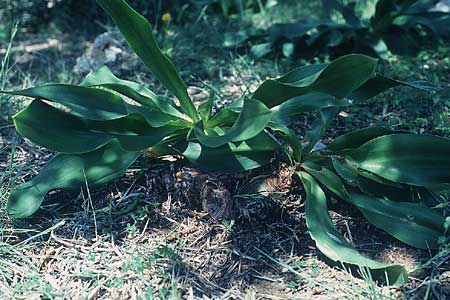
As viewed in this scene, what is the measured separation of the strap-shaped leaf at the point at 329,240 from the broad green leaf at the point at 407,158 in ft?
0.64

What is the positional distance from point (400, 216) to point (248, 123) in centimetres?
62

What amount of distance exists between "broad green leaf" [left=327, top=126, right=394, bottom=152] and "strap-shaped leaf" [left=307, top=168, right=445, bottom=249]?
0.16 meters

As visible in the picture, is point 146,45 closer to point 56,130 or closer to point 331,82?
point 56,130

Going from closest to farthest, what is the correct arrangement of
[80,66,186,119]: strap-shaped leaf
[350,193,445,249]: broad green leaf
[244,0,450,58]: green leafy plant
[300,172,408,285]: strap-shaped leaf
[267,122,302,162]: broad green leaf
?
[300,172,408,285]: strap-shaped leaf, [350,193,445,249]: broad green leaf, [267,122,302,162]: broad green leaf, [80,66,186,119]: strap-shaped leaf, [244,0,450,58]: green leafy plant

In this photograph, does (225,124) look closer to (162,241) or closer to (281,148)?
(281,148)

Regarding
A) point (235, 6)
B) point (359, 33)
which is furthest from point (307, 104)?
point (235, 6)

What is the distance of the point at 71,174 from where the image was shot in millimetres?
2314

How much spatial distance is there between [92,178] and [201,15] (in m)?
1.89

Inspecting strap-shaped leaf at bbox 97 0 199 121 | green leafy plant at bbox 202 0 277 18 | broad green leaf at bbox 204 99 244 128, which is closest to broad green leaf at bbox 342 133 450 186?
broad green leaf at bbox 204 99 244 128

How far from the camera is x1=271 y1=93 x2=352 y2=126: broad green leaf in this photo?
217 cm

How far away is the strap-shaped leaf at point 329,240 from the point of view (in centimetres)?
192

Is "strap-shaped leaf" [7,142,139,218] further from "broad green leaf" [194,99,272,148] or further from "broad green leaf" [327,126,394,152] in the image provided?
"broad green leaf" [327,126,394,152]

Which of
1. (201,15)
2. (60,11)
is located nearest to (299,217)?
(201,15)

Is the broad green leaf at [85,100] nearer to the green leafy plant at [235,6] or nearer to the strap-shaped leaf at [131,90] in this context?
the strap-shaped leaf at [131,90]
